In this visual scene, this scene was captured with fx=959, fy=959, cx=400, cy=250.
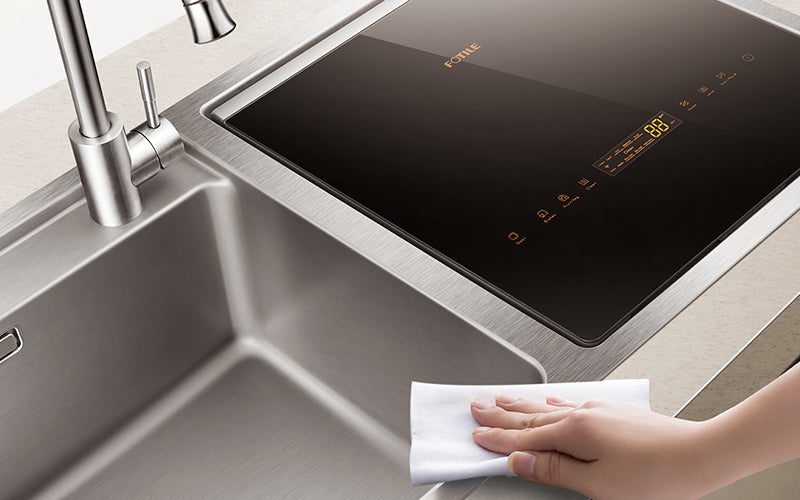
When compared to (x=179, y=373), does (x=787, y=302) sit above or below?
above

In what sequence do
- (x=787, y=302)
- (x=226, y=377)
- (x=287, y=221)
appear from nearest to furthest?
(x=787, y=302), (x=287, y=221), (x=226, y=377)

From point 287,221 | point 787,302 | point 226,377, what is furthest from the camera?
point 226,377

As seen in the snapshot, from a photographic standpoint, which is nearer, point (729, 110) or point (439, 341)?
point (439, 341)

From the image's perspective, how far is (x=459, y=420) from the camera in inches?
29.9

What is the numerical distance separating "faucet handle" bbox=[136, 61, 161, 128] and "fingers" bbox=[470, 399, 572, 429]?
1.37ft

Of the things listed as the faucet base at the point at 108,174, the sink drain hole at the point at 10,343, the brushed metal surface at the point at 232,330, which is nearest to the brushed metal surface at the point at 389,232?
the brushed metal surface at the point at 232,330

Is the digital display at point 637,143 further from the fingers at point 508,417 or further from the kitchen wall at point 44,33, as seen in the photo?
the kitchen wall at point 44,33

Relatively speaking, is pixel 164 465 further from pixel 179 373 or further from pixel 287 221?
pixel 287 221

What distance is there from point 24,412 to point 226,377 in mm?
217

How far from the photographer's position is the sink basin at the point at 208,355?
90 cm

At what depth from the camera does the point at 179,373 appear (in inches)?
40.7

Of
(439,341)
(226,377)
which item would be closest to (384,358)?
(439,341)

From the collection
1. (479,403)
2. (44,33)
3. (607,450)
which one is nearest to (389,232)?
(479,403)

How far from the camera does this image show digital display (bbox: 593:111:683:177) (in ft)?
3.13
